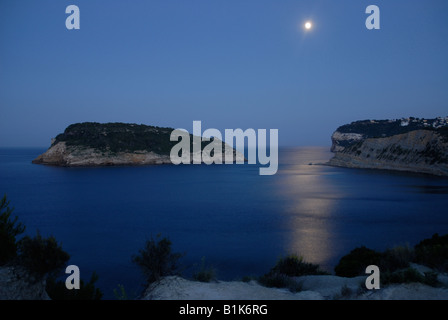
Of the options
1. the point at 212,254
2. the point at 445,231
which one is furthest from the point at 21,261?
the point at 445,231

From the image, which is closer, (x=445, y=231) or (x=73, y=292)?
(x=73, y=292)

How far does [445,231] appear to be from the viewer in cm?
1959

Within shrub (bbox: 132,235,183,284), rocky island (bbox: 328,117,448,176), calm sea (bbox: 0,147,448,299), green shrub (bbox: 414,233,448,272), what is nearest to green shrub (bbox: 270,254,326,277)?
calm sea (bbox: 0,147,448,299)

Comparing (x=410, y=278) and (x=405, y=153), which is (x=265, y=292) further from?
(x=405, y=153)

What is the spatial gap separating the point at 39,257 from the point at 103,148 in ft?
240

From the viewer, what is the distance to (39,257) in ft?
22.7

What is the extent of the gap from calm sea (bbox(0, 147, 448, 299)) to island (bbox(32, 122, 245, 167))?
98.1 feet

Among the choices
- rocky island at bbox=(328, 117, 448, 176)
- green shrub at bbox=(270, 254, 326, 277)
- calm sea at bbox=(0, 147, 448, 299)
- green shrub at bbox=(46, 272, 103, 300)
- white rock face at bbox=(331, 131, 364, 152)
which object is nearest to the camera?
green shrub at bbox=(46, 272, 103, 300)

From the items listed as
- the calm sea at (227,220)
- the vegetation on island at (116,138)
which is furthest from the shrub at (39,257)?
the vegetation on island at (116,138)

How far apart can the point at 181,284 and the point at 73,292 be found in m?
3.20

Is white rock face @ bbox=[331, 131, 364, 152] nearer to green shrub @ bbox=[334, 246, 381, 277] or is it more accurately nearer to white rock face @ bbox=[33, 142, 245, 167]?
white rock face @ bbox=[33, 142, 245, 167]

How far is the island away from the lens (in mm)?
71963

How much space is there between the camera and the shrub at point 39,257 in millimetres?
6910

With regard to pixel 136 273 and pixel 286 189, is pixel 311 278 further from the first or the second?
pixel 286 189
